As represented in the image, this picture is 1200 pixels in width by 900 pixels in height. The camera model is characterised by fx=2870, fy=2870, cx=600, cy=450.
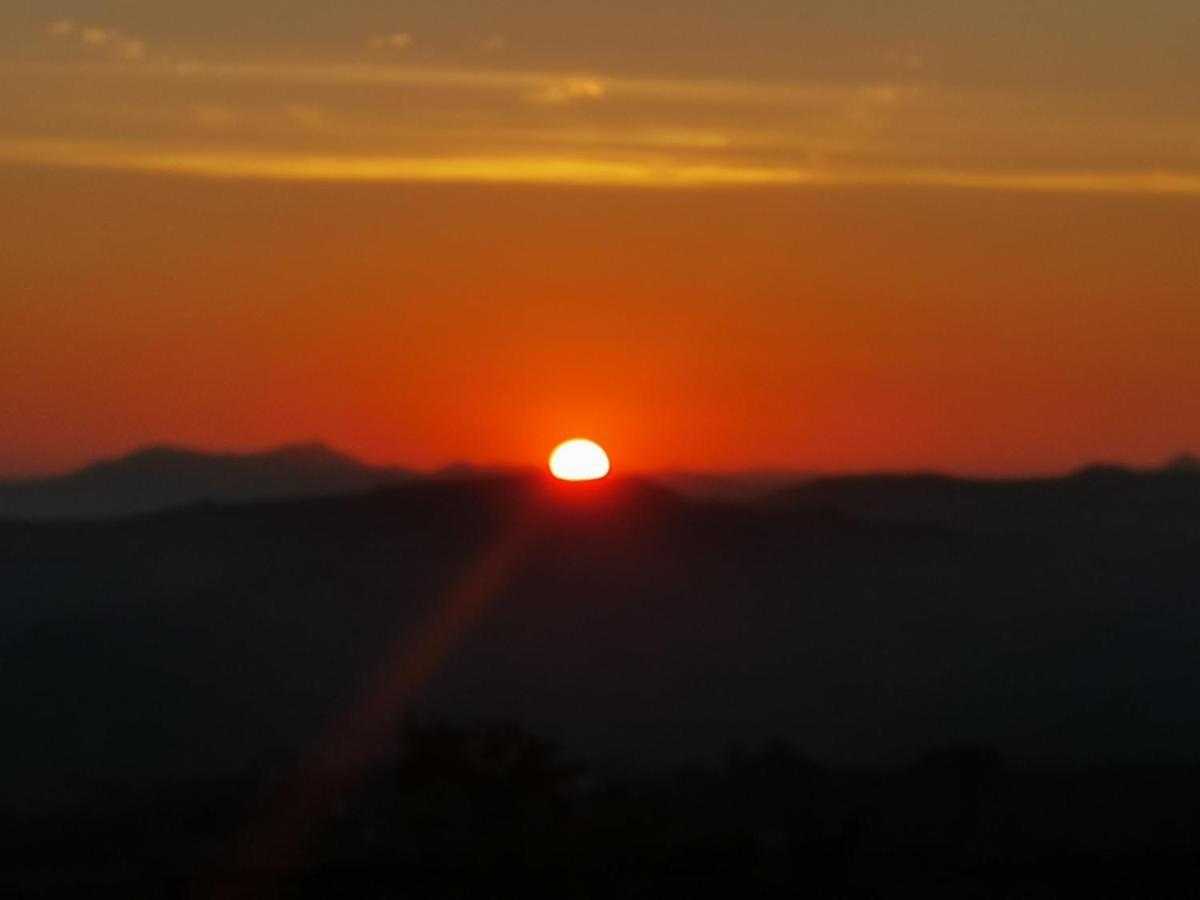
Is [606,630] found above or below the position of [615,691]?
above

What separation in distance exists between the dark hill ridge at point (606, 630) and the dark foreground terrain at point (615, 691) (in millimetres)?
138

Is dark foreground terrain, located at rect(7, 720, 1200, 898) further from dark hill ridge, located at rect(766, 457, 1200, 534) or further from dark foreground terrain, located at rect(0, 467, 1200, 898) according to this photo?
dark hill ridge, located at rect(766, 457, 1200, 534)

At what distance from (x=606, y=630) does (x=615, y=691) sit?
5.41 meters

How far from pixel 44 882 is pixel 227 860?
151 centimetres

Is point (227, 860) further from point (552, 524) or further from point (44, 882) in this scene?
point (552, 524)

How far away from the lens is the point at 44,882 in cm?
2350

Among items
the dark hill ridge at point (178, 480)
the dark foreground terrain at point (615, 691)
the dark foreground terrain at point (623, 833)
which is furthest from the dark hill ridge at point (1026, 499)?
the dark foreground terrain at point (623, 833)

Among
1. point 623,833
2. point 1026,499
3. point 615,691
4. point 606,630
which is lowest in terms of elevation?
point 623,833

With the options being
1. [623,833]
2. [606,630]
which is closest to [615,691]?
[606,630]

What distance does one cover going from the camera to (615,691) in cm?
5378

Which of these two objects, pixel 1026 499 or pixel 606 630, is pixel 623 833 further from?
pixel 1026 499

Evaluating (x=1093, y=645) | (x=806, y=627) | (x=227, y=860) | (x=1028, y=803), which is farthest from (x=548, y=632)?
(x=227, y=860)

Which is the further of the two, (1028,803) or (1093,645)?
(1093,645)

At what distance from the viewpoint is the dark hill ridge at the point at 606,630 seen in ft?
157
